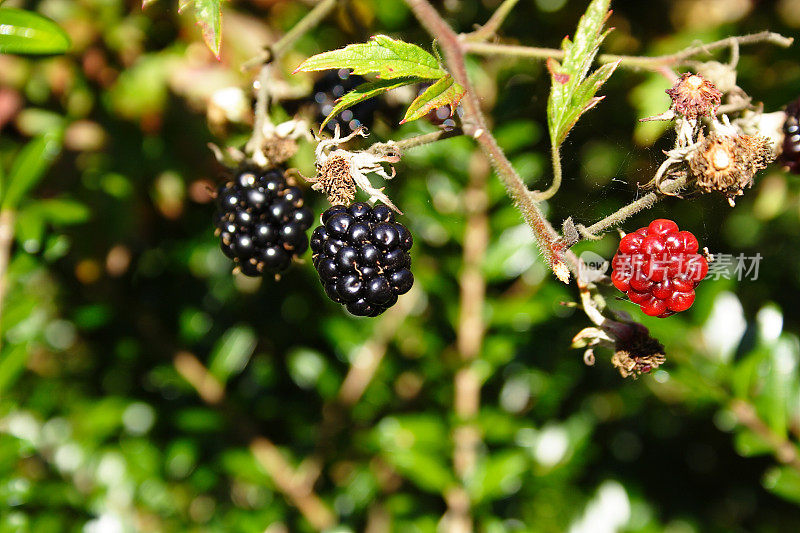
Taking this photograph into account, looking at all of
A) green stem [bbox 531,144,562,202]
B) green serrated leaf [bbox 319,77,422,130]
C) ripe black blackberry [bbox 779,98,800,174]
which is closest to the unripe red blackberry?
green stem [bbox 531,144,562,202]

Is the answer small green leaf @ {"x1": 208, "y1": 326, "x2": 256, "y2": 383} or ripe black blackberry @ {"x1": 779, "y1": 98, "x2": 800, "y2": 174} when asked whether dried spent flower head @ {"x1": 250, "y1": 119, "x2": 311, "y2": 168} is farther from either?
ripe black blackberry @ {"x1": 779, "y1": 98, "x2": 800, "y2": 174}

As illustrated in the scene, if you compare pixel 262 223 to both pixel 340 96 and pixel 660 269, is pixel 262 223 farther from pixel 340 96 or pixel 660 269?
pixel 660 269

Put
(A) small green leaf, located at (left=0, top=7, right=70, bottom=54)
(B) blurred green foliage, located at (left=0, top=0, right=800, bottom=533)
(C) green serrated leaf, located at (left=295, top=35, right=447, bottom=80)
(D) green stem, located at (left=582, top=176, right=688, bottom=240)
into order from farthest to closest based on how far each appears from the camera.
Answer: (B) blurred green foliage, located at (left=0, top=0, right=800, bottom=533) → (A) small green leaf, located at (left=0, top=7, right=70, bottom=54) → (D) green stem, located at (left=582, top=176, right=688, bottom=240) → (C) green serrated leaf, located at (left=295, top=35, right=447, bottom=80)

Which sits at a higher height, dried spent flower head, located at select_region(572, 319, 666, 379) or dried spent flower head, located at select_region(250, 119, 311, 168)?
dried spent flower head, located at select_region(250, 119, 311, 168)

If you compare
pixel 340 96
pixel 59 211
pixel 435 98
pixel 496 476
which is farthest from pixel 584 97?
pixel 59 211

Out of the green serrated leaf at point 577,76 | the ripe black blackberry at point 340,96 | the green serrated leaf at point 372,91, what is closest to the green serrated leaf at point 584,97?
the green serrated leaf at point 577,76
